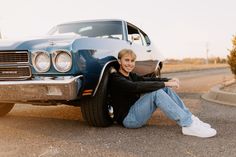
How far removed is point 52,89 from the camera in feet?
14.0

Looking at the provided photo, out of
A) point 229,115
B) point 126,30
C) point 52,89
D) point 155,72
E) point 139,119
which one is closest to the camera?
point 52,89

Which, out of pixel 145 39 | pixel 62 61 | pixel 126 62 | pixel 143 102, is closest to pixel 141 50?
pixel 145 39

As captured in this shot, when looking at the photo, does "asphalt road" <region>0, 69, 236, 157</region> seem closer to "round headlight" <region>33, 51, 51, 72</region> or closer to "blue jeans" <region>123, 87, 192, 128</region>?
"blue jeans" <region>123, 87, 192, 128</region>

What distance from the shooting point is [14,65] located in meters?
4.50

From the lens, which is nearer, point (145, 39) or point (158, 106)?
point (158, 106)

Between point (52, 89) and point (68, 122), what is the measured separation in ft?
4.07

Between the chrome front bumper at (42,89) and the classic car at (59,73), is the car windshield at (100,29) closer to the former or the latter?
the classic car at (59,73)

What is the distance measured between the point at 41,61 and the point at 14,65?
35 cm

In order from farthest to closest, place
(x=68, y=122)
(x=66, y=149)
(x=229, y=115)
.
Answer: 1. (x=229, y=115)
2. (x=68, y=122)
3. (x=66, y=149)

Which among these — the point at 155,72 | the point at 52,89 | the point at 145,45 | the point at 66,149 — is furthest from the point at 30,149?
the point at 155,72

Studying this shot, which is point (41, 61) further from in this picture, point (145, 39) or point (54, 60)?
point (145, 39)

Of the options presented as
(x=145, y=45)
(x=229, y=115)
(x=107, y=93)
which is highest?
(x=145, y=45)

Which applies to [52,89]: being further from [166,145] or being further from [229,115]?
[229,115]

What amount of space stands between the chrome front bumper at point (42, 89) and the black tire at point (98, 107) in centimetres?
37
